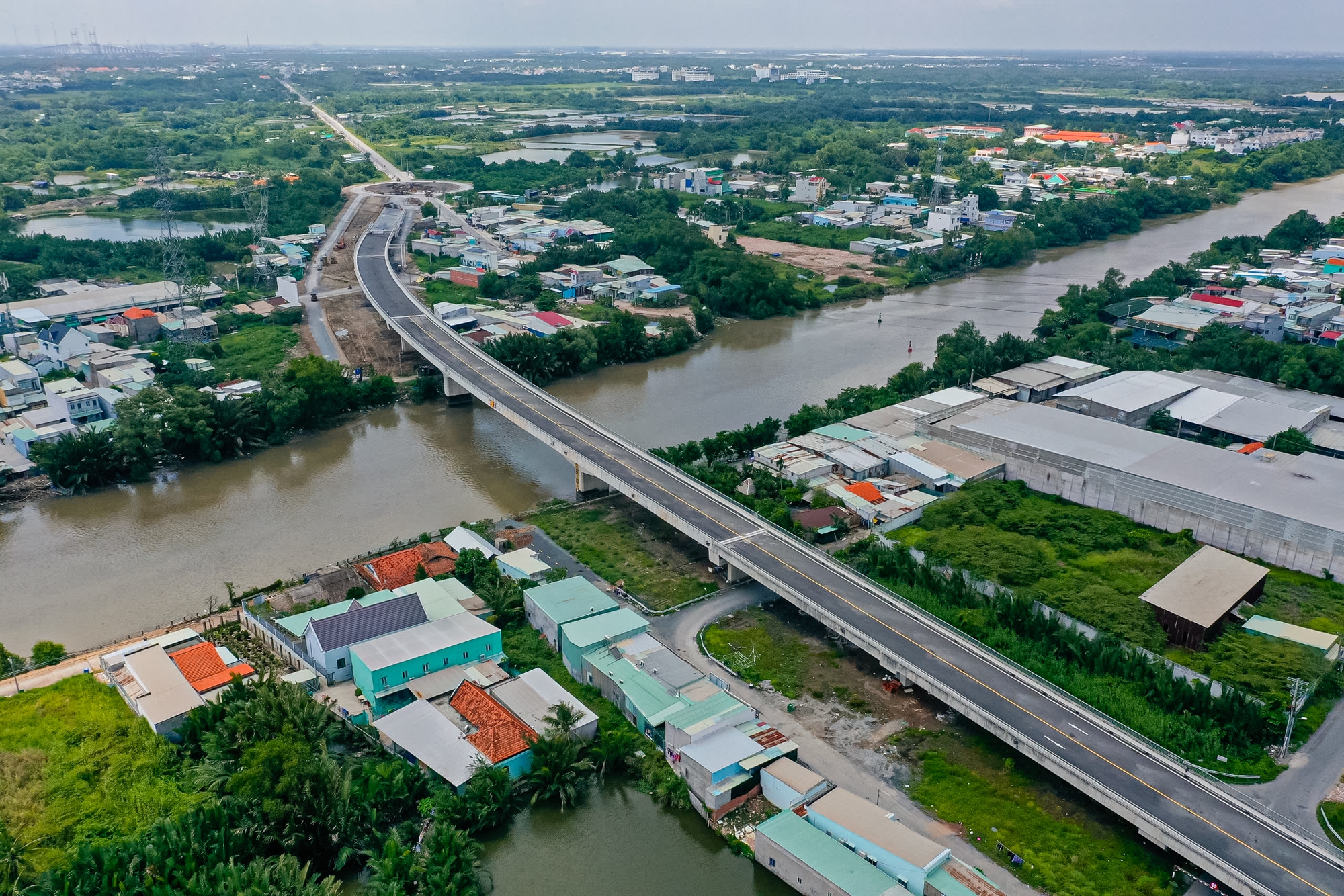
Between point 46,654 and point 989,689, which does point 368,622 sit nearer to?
point 46,654

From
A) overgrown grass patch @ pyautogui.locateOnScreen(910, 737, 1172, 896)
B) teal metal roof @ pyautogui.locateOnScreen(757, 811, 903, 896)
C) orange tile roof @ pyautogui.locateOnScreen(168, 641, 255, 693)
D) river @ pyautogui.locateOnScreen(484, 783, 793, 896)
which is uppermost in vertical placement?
orange tile roof @ pyautogui.locateOnScreen(168, 641, 255, 693)

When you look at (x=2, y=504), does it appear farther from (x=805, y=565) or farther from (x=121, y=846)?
(x=805, y=565)

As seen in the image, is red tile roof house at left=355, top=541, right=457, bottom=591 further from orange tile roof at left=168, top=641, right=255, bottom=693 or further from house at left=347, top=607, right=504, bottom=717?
orange tile roof at left=168, top=641, right=255, bottom=693

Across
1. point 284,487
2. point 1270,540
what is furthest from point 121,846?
point 1270,540

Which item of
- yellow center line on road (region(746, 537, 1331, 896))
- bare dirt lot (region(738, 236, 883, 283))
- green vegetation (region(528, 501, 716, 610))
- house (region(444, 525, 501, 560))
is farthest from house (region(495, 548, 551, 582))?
bare dirt lot (region(738, 236, 883, 283))

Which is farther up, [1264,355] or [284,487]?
[1264,355]

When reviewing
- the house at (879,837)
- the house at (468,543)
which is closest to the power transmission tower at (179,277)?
the house at (468,543)
